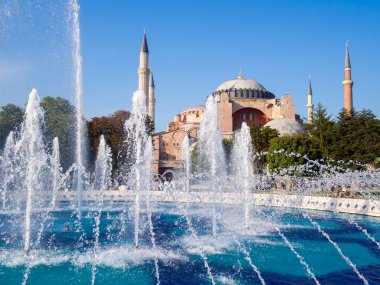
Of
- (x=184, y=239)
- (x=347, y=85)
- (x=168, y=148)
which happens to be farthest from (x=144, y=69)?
(x=184, y=239)

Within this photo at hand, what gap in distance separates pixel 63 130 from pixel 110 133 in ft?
13.3

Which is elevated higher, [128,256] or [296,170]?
[296,170]

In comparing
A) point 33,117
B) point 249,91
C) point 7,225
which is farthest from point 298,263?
point 249,91

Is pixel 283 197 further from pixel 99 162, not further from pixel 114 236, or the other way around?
pixel 99 162

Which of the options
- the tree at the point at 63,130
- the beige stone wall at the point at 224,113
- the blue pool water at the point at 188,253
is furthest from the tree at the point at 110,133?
the beige stone wall at the point at 224,113

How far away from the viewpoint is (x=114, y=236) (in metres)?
9.65

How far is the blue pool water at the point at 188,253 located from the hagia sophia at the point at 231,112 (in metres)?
24.4

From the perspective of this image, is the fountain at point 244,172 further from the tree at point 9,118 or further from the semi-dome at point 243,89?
the semi-dome at point 243,89

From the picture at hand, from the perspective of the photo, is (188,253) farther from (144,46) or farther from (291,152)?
(144,46)

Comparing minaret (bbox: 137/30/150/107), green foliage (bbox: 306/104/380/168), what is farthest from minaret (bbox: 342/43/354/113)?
minaret (bbox: 137/30/150/107)

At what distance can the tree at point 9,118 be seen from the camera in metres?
24.6

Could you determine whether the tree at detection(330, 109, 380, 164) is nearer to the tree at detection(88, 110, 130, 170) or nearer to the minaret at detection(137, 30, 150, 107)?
the tree at detection(88, 110, 130, 170)

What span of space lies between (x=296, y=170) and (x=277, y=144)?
3.50m

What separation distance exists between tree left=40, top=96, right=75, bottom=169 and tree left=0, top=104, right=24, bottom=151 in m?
1.53
